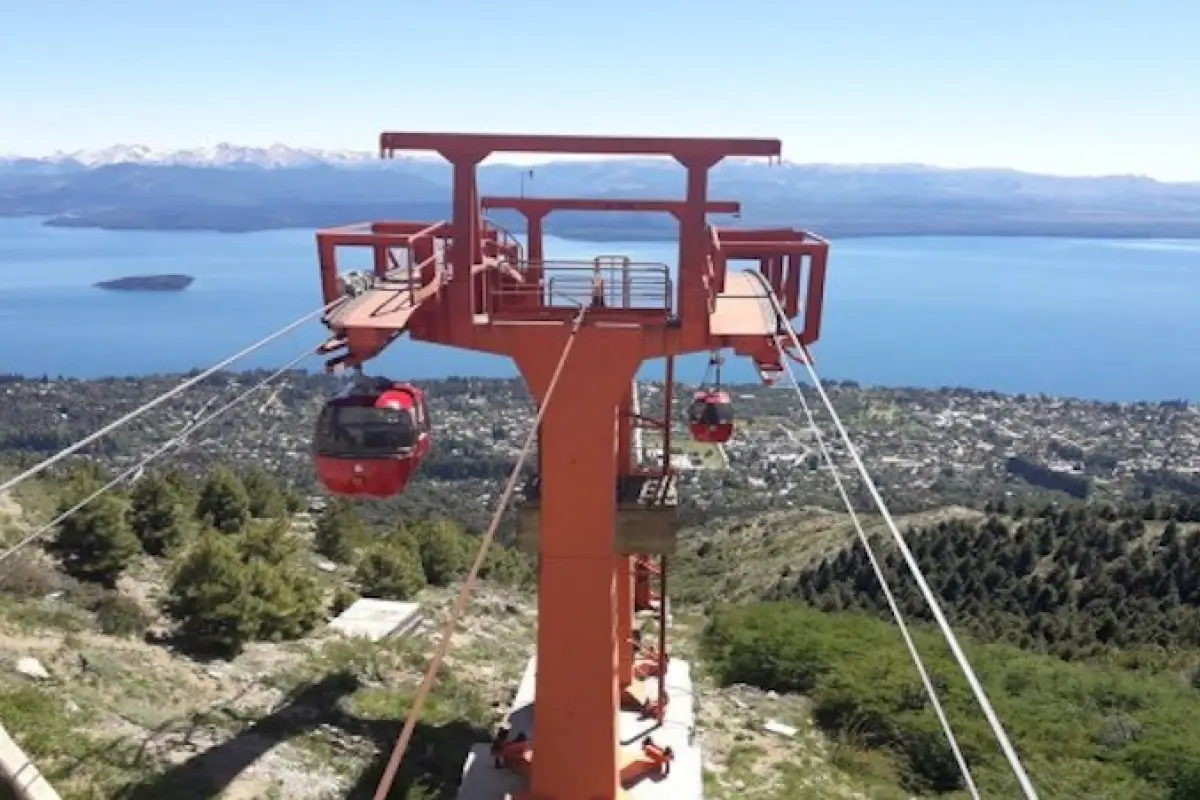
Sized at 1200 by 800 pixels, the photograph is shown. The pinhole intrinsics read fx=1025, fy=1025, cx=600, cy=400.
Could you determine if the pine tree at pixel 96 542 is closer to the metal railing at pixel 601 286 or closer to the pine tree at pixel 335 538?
the pine tree at pixel 335 538

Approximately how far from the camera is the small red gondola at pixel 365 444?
308 inches

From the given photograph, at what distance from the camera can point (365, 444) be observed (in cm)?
784

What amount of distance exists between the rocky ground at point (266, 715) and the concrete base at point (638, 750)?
0.42m

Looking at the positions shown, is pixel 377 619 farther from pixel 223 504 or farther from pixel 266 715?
pixel 223 504

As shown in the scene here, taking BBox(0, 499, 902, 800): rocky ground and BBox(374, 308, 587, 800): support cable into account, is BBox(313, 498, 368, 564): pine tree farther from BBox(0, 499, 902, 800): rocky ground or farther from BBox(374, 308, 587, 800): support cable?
BBox(374, 308, 587, 800): support cable

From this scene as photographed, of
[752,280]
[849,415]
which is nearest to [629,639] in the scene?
[752,280]

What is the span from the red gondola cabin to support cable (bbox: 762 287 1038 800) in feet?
12.3

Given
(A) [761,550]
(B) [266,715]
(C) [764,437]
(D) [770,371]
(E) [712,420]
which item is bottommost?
(C) [764,437]

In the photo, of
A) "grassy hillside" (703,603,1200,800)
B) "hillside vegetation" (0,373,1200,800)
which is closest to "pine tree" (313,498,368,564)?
"hillside vegetation" (0,373,1200,800)

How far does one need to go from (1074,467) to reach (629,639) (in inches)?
3673

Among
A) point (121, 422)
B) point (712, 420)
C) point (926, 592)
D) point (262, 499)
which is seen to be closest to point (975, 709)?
point (712, 420)

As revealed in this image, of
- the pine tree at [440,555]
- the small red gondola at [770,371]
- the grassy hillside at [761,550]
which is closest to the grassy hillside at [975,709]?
the pine tree at [440,555]

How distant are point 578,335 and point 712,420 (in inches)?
233

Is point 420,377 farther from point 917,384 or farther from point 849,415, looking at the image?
point 917,384
